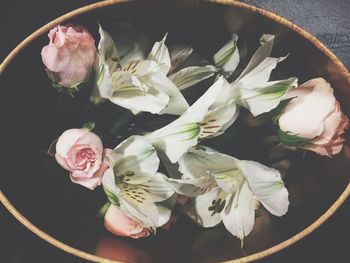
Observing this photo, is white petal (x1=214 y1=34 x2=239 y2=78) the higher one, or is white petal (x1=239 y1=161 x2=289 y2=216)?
white petal (x1=214 y1=34 x2=239 y2=78)

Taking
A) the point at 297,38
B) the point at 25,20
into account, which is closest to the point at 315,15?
the point at 297,38

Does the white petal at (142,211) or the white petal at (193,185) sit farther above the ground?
the white petal at (193,185)

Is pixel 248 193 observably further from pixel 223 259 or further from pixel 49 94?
pixel 49 94

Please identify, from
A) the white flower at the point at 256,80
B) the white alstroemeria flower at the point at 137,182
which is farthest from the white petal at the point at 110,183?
the white flower at the point at 256,80

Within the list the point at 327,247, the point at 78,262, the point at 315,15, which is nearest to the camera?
the point at 78,262

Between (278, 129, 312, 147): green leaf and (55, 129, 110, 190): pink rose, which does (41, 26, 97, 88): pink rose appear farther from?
(278, 129, 312, 147): green leaf

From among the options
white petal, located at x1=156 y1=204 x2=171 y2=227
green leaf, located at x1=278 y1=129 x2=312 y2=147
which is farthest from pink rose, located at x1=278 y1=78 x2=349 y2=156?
white petal, located at x1=156 y1=204 x2=171 y2=227

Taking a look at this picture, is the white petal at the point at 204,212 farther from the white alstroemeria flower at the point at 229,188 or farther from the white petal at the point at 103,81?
the white petal at the point at 103,81
